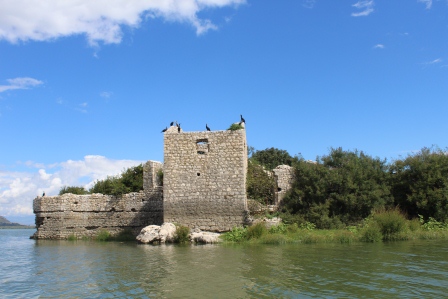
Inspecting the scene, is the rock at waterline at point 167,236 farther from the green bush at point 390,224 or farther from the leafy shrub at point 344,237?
the green bush at point 390,224

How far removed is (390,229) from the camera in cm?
1578

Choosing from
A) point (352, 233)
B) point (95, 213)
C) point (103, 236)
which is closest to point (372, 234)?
point (352, 233)

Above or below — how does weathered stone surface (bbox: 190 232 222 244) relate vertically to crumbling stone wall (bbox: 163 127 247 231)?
below

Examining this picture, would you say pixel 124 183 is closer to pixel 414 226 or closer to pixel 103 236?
pixel 103 236

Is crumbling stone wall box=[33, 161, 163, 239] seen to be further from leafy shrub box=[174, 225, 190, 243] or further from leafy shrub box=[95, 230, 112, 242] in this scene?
leafy shrub box=[174, 225, 190, 243]

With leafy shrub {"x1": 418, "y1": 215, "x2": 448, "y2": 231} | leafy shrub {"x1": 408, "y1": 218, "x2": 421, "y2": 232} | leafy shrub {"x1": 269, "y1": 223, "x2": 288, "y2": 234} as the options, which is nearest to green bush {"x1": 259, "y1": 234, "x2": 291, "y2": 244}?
leafy shrub {"x1": 269, "y1": 223, "x2": 288, "y2": 234}

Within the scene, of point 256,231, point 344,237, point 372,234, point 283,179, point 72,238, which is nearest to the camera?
point 372,234

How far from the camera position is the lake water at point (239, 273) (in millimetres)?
7672

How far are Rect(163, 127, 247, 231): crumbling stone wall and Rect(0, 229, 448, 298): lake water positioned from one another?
13.0ft

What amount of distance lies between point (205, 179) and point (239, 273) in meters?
9.20

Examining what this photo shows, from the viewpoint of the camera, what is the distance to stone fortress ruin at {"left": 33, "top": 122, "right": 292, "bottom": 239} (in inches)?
708

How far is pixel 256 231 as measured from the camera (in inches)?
645

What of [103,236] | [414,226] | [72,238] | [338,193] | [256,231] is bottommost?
[72,238]

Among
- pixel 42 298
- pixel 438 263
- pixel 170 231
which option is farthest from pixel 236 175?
pixel 42 298
